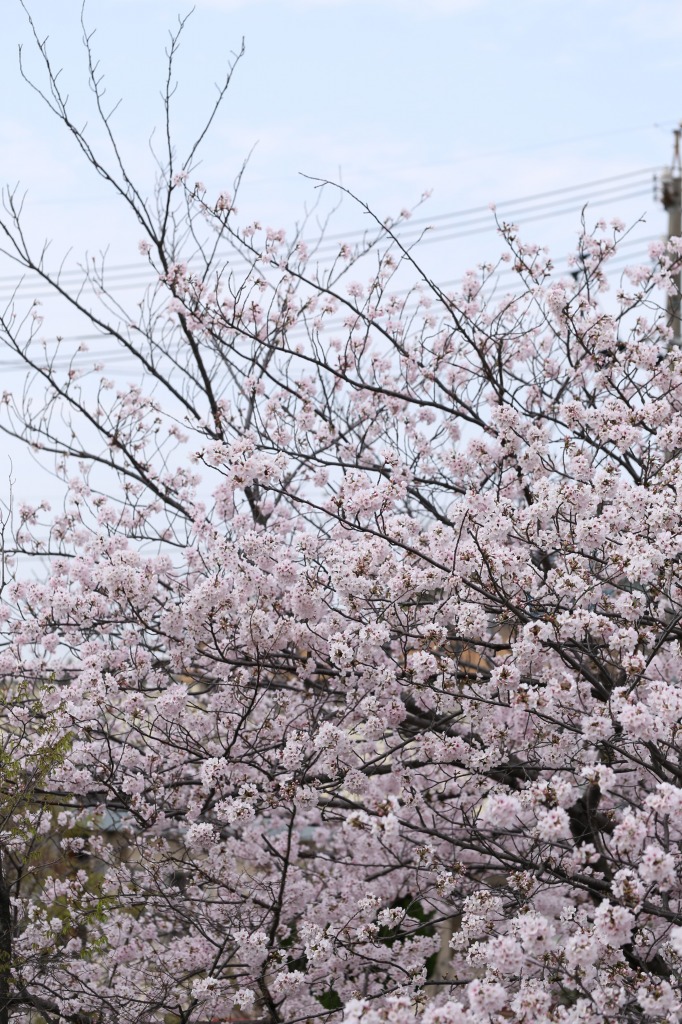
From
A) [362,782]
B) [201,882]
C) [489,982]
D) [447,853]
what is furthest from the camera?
[447,853]

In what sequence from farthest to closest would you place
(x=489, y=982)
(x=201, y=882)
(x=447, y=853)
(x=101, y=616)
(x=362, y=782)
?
(x=101, y=616) → (x=447, y=853) → (x=201, y=882) → (x=362, y=782) → (x=489, y=982)

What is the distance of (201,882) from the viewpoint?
21.5 feet

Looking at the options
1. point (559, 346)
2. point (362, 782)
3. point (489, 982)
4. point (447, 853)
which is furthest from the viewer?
point (559, 346)

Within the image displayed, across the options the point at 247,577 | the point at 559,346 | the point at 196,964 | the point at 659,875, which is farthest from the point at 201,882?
the point at 559,346

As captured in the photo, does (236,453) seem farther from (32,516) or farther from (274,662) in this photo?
(32,516)

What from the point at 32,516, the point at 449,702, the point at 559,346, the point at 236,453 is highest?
the point at 559,346

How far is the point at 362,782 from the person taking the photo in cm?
550

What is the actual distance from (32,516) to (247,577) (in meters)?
3.61

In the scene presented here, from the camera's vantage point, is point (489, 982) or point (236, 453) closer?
point (489, 982)

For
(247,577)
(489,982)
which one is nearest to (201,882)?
(247,577)

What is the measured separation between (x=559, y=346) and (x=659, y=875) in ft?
18.9

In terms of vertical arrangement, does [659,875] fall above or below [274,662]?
below

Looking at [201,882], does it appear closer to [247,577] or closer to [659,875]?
[247,577]

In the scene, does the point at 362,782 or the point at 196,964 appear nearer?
the point at 362,782
